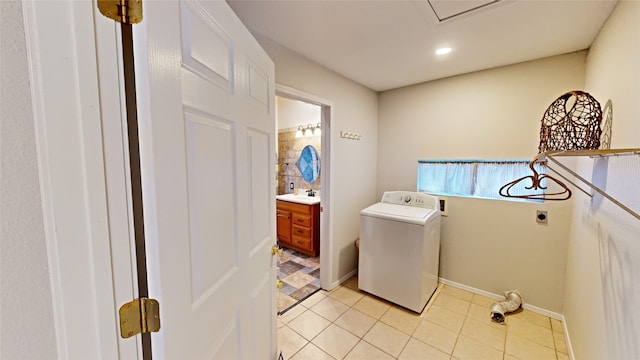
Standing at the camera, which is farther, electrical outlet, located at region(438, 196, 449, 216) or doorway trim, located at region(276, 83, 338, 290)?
electrical outlet, located at region(438, 196, 449, 216)

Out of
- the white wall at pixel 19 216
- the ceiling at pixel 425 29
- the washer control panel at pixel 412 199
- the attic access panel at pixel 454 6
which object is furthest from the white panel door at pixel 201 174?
the washer control panel at pixel 412 199

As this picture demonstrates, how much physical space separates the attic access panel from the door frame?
1625mm

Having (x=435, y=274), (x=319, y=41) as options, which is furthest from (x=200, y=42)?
(x=435, y=274)

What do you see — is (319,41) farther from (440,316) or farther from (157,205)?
(440,316)

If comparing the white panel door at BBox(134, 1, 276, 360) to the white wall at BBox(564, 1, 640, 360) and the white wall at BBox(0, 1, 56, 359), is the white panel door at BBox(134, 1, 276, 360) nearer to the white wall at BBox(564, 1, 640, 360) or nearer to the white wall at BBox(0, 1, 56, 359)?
the white wall at BBox(0, 1, 56, 359)

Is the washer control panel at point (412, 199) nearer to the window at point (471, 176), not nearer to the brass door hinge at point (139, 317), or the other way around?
the window at point (471, 176)

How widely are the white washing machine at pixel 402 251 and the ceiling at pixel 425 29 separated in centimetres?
140

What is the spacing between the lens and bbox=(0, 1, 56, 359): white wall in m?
0.46

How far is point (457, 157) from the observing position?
8.46 ft

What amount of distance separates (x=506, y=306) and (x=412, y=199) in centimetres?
125

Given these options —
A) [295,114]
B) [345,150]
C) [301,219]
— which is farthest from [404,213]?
[295,114]

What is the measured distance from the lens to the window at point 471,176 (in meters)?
2.30

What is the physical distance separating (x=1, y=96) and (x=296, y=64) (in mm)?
1876

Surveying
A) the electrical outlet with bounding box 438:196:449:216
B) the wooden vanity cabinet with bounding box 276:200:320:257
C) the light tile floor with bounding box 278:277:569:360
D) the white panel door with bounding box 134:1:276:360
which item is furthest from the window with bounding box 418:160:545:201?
the white panel door with bounding box 134:1:276:360
